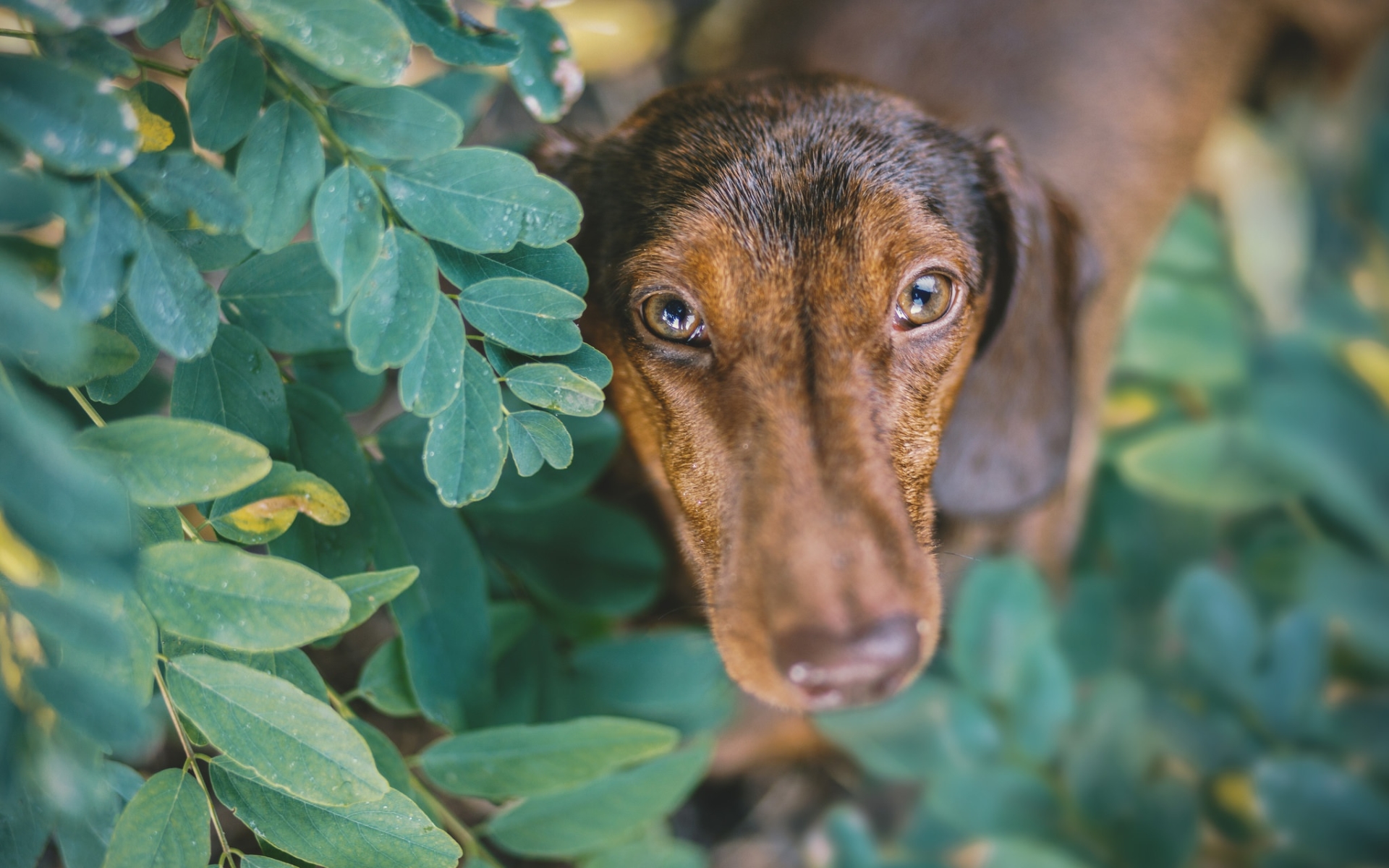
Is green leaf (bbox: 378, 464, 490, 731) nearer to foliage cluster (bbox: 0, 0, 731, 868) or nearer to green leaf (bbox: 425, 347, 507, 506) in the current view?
foliage cluster (bbox: 0, 0, 731, 868)

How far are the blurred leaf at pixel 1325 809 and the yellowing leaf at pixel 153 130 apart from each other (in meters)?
1.71

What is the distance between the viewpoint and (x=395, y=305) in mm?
840

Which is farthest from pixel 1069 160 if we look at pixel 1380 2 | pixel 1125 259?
pixel 1380 2

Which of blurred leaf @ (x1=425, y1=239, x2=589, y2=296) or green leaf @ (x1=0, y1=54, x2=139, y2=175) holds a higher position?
green leaf @ (x1=0, y1=54, x2=139, y2=175)

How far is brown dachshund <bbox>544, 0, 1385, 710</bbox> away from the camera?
101cm

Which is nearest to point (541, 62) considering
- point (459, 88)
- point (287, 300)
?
point (459, 88)

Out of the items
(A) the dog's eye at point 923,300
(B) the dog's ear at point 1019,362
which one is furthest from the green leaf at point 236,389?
(B) the dog's ear at point 1019,362

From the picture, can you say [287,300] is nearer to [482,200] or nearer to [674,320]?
[482,200]

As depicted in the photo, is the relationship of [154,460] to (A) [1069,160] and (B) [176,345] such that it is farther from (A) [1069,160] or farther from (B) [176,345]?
(A) [1069,160]

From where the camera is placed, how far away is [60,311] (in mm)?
654

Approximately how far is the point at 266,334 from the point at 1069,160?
1927 mm

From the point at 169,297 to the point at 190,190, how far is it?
0.29 feet

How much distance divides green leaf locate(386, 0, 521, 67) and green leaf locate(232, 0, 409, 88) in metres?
0.11

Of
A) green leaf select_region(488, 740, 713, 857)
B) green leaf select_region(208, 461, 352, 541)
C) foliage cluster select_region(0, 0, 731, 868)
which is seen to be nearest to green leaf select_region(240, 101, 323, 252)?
foliage cluster select_region(0, 0, 731, 868)
